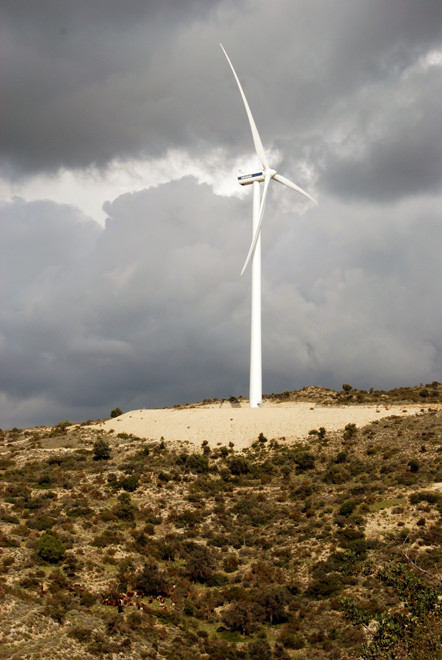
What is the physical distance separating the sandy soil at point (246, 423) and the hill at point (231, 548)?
2.39 meters

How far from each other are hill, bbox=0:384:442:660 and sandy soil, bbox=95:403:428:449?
2391mm

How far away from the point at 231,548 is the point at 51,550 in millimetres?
16981

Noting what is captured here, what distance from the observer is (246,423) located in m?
88.5

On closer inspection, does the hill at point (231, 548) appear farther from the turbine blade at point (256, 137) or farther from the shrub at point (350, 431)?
the turbine blade at point (256, 137)

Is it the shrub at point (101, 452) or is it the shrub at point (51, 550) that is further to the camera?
the shrub at point (101, 452)

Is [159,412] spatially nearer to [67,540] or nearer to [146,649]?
[67,540]

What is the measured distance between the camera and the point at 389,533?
49.2 meters

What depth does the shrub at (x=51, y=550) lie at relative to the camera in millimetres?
45375

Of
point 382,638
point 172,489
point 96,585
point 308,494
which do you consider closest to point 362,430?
point 308,494

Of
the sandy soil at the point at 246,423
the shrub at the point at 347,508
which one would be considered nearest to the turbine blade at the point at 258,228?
the sandy soil at the point at 246,423

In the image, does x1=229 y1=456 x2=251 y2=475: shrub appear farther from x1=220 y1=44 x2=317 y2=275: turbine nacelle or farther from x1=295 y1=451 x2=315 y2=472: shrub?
x1=220 y1=44 x2=317 y2=275: turbine nacelle

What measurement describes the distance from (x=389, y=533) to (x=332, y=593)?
28.8 ft

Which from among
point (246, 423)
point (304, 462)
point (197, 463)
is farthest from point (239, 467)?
point (246, 423)

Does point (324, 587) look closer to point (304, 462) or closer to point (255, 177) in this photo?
point (304, 462)
